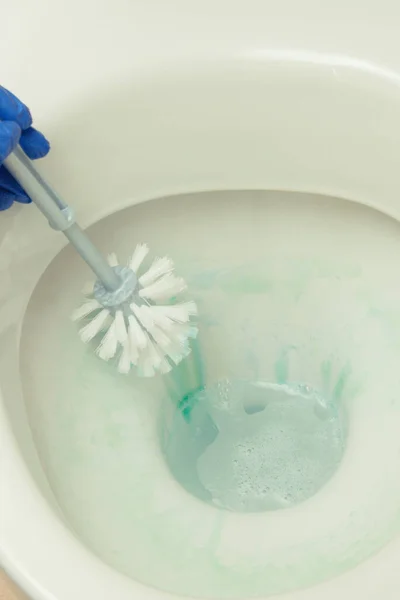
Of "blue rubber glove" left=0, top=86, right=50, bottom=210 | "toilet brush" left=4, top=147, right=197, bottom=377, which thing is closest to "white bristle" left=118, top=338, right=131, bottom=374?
"toilet brush" left=4, top=147, right=197, bottom=377

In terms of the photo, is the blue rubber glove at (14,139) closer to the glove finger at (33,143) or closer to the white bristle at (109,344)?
the glove finger at (33,143)

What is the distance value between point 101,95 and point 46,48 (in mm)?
63

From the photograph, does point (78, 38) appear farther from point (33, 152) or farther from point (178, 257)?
point (178, 257)

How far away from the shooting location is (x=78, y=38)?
0.59m

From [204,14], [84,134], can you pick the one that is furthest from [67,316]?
[204,14]

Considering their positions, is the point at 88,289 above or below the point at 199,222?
below

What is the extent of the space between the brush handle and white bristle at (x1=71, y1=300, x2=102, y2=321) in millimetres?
22

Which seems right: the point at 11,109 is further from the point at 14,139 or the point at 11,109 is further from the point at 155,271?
the point at 155,271

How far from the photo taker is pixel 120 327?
632 millimetres

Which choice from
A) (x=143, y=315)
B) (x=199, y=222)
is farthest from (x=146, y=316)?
(x=199, y=222)

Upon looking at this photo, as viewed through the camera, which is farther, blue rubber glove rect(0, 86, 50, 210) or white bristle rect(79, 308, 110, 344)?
white bristle rect(79, 308, 110, 344)

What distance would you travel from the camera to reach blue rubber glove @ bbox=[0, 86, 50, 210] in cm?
48

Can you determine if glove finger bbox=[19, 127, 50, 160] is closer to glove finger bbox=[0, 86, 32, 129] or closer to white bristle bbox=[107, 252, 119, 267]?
glove finger bbox=[0, 86, 32, 129]

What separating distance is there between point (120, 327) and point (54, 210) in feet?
0.43
